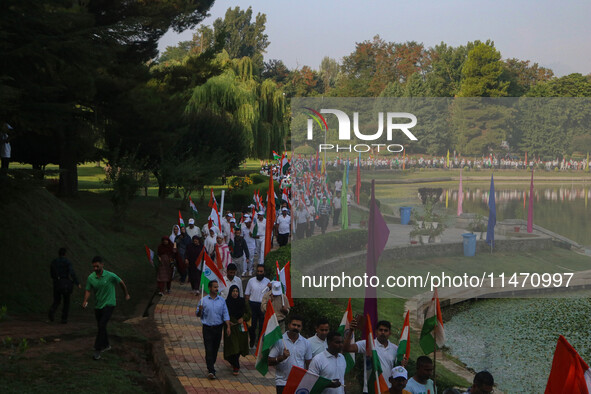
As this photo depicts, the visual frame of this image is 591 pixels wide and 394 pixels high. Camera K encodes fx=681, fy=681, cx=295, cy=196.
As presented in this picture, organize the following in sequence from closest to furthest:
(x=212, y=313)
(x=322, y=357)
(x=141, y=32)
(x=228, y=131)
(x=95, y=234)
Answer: (x=322, y=357) → (x=212, y=313) → (x=95, y=234) → (x=141, y=32) → (x=228, y=131)

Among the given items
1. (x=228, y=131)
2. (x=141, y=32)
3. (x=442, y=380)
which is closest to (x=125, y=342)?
(x=442, y=380)

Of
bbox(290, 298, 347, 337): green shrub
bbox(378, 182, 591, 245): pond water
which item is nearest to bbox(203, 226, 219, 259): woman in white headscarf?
bbox(290, 298, 347, 337): green shrub

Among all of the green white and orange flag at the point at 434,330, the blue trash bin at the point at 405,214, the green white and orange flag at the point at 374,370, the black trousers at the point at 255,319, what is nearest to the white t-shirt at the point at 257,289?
the black trousers at the point at 255,319

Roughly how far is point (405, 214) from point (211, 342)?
7.12 metres

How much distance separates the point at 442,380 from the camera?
9492 mm

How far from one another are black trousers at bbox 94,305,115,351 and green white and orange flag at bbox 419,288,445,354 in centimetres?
418

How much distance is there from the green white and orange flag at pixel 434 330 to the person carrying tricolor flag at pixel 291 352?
1523 millimetres

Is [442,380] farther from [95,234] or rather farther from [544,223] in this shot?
[95,234]

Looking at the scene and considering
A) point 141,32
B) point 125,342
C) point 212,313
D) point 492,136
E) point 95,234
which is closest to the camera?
point 212,313

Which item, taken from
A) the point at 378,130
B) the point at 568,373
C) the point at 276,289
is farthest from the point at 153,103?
the point at 568,373

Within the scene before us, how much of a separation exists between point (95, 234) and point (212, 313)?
1072 centimetres

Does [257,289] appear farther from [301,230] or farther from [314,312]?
[301,230]

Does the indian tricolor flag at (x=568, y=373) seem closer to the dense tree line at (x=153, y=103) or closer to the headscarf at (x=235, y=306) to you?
the headscarf at (x=235, y=306)

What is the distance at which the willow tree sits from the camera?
41.9 m
